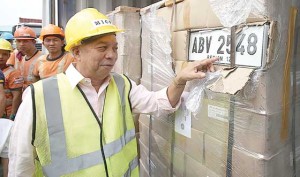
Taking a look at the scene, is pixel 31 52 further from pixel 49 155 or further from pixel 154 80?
pixel 49 155

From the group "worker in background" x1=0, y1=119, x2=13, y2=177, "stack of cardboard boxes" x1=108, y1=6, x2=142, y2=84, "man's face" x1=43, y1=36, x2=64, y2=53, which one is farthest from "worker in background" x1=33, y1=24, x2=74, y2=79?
"worker in background" x1=0, y1=119, x2=13, y2=177

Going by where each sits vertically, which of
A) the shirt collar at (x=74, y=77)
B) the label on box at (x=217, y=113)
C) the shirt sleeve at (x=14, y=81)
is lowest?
the label on box at (x=217, y=113)

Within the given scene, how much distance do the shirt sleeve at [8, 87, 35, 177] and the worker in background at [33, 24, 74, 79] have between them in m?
2.10

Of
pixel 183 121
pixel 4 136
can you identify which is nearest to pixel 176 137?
pixel 183 121

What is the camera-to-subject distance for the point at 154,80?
6.64 feet

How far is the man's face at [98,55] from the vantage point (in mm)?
1452

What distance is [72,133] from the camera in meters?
1.43

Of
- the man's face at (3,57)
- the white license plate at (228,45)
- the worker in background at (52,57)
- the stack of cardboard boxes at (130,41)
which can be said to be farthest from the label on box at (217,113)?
the man's face at (3,57)

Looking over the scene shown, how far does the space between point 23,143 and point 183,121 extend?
90 cm

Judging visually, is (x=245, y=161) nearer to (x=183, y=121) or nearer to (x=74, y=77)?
(x=183, y=121)

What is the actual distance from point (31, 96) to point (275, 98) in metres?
1.19

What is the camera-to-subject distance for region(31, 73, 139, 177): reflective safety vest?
141 cm

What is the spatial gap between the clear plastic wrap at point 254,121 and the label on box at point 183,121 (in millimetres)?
31

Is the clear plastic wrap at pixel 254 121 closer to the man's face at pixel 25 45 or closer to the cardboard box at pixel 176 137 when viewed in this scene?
the cardboard box at pixel 176 137
